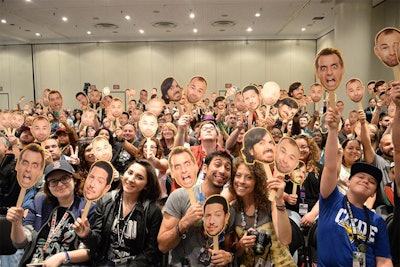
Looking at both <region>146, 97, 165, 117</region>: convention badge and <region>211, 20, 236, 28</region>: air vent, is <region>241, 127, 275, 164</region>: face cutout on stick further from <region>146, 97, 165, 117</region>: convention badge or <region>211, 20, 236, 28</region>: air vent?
<region>211, 20, 236, 28</region>: air vent

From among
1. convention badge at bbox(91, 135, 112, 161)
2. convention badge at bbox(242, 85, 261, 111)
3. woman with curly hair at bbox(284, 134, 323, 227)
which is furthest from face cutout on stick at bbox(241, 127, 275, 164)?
convention badge at bbox(91, 135, 112, 161)

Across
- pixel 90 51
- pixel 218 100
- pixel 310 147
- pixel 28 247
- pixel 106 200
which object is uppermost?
pixel 90 51

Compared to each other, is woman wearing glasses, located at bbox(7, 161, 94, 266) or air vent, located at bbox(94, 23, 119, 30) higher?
air vent, located at bbox(94, 23, 119, 30)

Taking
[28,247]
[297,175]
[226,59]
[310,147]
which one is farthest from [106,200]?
[226,59]

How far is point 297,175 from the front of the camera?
3012mm

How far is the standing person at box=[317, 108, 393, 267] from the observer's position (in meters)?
2.15

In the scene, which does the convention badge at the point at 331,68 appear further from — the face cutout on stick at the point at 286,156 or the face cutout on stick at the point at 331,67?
the face cutout on stick at the point at 286,156

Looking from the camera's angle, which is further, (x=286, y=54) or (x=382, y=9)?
(x=286, y=54)

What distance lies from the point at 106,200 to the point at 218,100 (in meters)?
6.71

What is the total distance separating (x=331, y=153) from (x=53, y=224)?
78.3 inches

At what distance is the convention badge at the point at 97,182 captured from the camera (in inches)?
90.7

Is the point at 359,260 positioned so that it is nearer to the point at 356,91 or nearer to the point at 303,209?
the point at 303,209

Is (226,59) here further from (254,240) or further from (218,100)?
(254,240)

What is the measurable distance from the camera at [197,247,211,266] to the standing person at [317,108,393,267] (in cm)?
77
